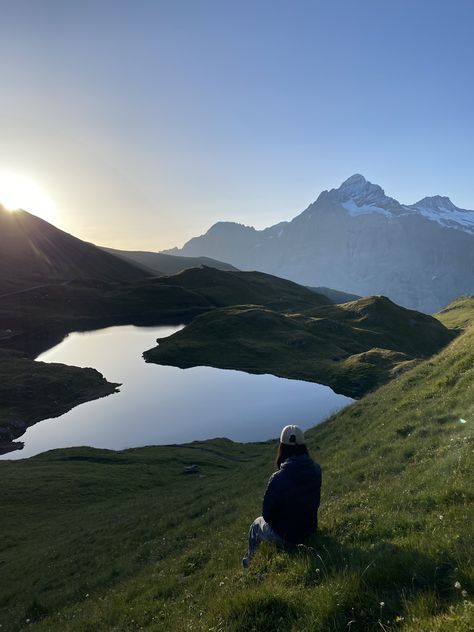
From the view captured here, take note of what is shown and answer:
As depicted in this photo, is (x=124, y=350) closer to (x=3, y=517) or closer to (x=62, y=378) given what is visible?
(x=62, y=378)

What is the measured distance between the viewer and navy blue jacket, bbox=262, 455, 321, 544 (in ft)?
37.4

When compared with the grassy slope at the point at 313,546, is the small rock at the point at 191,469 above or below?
below

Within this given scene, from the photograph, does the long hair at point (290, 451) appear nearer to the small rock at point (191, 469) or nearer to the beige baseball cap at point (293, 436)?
the beige baseball cap at point (293, 436)

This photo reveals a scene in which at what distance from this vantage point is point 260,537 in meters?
12.4

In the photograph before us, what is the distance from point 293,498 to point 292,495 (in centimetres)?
8

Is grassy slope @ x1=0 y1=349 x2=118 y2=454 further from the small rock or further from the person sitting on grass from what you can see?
the person sitting on grass

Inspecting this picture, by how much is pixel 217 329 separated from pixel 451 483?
15523cm

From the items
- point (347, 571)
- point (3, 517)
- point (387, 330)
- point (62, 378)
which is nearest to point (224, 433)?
point (3, 517)

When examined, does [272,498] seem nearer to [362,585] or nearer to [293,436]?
[293,436]

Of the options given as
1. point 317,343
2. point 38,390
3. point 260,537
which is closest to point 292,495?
point 260,537

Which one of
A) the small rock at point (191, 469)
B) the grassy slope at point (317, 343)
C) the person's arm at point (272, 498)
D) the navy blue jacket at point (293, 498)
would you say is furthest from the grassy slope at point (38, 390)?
the navy blue jacket at point (293, 498)

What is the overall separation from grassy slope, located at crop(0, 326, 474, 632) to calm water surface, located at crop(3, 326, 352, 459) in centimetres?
3626

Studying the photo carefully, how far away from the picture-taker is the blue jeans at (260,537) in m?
11.8

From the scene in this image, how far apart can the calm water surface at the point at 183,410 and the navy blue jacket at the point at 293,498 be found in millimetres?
66870
